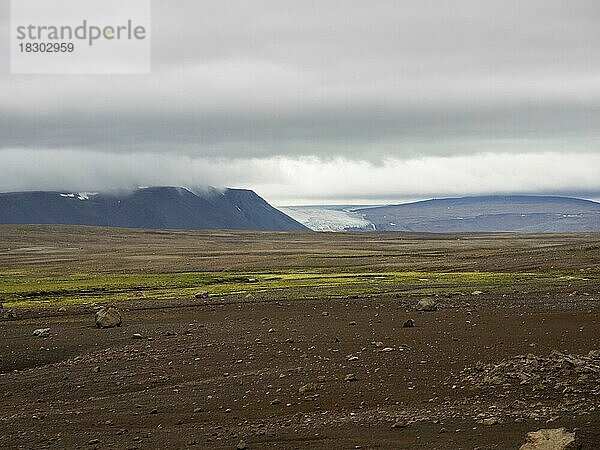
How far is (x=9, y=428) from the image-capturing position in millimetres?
22250

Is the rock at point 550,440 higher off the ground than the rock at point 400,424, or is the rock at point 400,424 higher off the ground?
the rock at point 550,440

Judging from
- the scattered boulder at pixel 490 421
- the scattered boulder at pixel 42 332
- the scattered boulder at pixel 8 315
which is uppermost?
the scattered boulder at pixel 490 421

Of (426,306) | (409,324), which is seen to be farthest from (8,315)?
(409,324)

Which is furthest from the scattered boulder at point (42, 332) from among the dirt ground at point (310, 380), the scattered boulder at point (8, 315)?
the scattered boulder at point (8, 315)

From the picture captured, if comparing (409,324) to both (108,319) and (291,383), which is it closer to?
(291,383)

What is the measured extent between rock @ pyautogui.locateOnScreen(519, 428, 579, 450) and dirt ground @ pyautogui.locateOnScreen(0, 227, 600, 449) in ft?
1.50

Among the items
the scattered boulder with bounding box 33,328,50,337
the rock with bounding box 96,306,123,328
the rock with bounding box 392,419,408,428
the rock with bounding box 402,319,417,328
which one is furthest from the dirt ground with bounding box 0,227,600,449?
the rock with bounding box 96,306,123,328

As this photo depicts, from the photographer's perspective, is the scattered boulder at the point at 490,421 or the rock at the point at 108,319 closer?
the scattered boulder at the point at 490,421

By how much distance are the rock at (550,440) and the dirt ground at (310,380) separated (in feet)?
1.50

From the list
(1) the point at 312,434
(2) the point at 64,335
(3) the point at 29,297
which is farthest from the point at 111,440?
(3) the point at 29,297

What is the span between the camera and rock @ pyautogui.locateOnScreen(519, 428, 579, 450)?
674 inches

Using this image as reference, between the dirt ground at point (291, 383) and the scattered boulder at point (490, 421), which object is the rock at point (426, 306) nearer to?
the dirt ground at point (291, 383)

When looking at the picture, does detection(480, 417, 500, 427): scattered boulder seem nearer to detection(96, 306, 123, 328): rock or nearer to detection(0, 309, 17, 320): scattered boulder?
detection(96, 306, 123, 328): rock

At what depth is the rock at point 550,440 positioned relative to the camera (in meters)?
17.1
